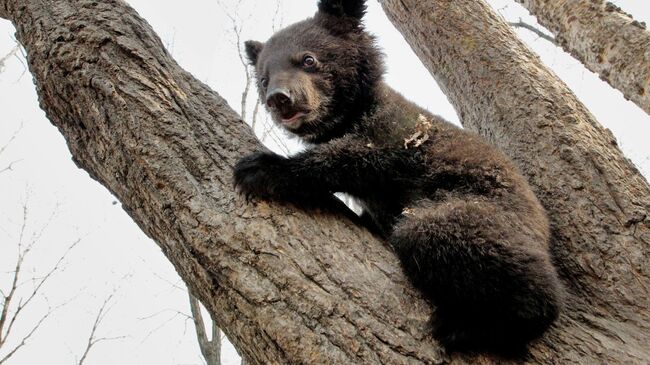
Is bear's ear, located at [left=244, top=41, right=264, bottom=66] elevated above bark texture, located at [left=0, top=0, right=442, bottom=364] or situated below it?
above

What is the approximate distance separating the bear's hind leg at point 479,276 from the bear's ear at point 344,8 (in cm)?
255

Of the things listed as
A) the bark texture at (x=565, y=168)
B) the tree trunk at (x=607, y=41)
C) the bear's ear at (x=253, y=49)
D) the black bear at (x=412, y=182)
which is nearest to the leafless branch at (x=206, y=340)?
the bear's ear at (x=253, y=49)

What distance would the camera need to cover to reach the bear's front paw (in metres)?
2.73

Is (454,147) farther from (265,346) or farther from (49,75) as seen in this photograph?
(49,75)

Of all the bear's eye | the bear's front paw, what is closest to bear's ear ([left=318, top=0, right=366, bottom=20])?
the bear's eye

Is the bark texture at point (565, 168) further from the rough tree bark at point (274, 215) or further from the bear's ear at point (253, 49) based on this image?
the bear's ear at point (253, 49)

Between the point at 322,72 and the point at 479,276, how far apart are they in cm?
242

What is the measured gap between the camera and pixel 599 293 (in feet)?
11.4

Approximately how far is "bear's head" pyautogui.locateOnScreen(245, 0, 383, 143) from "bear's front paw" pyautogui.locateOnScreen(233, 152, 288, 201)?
3.31ft

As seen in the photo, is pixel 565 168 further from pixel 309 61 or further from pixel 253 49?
pixel 253 49

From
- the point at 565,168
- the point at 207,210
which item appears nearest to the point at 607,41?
the point at 565,168

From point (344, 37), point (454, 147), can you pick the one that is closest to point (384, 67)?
point (344, 37)

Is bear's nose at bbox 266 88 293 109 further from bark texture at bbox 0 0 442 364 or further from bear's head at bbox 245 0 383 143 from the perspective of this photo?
bark texture at bbox 0 0 442 364

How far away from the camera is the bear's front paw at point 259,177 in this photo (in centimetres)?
273
